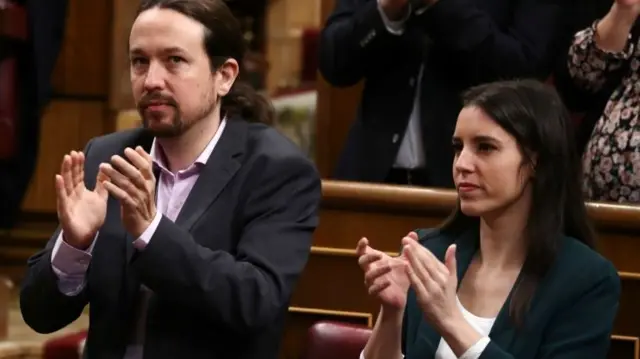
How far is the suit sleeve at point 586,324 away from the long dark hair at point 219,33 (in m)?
0.67

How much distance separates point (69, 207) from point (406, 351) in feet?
1.90

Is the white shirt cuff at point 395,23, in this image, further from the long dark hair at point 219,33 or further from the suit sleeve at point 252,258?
the suit sleeve at point 252,258

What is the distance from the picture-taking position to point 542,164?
2016 mm

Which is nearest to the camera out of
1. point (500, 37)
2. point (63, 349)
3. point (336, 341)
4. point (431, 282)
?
point (431, 282)

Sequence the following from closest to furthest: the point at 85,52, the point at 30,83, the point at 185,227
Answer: the point at 185,227
the point at 30,83
the point at 85,52

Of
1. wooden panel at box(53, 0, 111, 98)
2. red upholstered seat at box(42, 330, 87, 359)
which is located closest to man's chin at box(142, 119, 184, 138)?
red upholstered seat at box(42, 330, 87, 359)

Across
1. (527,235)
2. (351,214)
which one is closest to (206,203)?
(527,235)

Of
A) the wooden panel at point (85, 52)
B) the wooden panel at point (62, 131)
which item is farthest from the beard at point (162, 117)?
the wooden panel at point (85, 52)

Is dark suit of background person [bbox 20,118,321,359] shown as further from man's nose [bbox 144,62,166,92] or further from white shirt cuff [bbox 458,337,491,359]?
white shirt cuff [bbox 458,337,491,359]

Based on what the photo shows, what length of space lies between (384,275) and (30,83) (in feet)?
7.80

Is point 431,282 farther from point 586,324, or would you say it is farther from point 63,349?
point 63,349

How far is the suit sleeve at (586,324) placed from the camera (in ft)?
6.30

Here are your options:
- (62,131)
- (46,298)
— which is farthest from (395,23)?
(62,131)

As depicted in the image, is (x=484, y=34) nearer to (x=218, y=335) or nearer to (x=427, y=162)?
(x=427, y=162)
